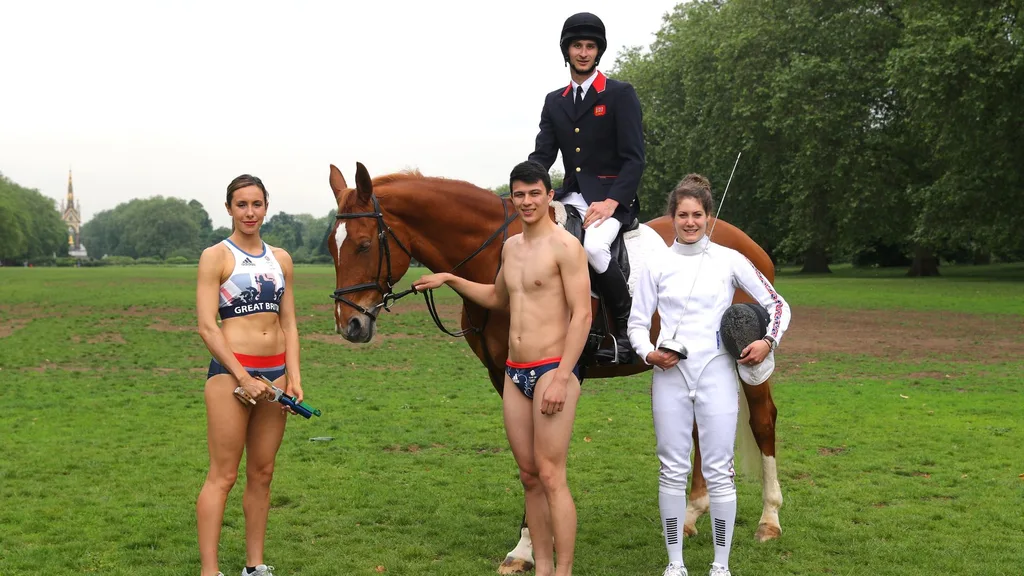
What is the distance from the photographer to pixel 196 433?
994cm

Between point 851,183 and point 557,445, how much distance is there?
3739 centimetres

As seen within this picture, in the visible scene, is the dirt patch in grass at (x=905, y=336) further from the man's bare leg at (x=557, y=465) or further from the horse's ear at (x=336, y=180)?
the horse's ear at (x=336, y=180)

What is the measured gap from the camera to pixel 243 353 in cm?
467

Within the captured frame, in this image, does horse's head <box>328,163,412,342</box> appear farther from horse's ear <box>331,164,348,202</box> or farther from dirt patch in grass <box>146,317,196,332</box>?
dirt patch in grass <box>146,317,196,332</box>

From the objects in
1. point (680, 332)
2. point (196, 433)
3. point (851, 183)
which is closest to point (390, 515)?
point (680, 332)

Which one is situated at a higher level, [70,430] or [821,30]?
[821,30]

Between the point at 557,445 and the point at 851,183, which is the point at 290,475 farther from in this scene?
the point at 851,183

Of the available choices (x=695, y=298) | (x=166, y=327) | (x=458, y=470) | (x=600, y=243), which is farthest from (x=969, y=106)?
(x=695, y=298)

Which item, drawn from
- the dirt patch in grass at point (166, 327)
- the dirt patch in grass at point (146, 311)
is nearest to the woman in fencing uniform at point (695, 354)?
the dirt patch in grass at point (166, 327)

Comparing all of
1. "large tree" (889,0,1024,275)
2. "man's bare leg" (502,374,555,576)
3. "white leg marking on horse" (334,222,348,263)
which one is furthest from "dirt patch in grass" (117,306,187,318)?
"large tree" (889,0,1024,275)

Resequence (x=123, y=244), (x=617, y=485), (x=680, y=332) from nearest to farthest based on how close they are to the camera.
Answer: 1. (x=680, y=332)
2. (x=617, y=485)
3. (x=123, y=244)

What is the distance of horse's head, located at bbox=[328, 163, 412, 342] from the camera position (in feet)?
17.2

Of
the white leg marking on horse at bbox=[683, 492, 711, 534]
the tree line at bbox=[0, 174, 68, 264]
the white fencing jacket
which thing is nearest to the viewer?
the white fencing jacket

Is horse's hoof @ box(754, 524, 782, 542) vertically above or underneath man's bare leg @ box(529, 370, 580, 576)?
underneath
